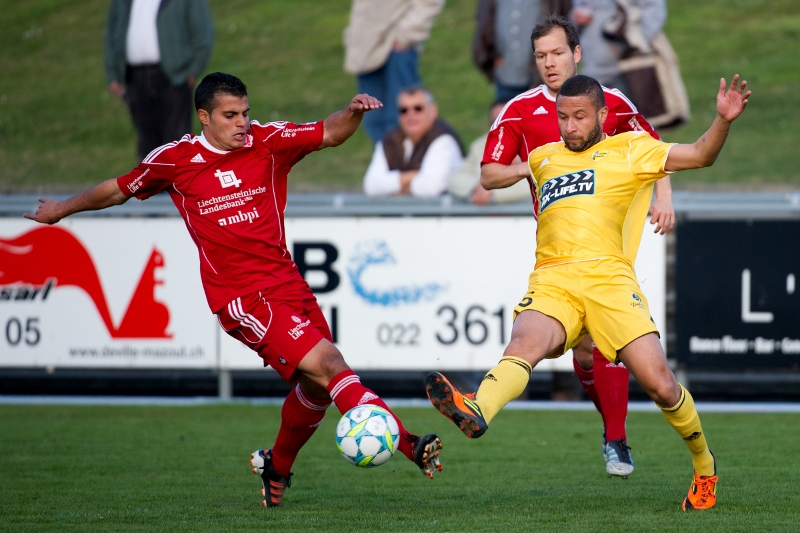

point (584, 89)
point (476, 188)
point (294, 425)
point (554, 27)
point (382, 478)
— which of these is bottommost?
point (382, 478)

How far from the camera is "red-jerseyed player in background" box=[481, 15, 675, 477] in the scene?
6.44 metres

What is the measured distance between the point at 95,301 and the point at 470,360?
332 cm

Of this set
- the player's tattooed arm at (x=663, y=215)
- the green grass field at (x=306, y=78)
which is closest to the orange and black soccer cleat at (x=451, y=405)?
the player's tattooed arm at (x=663, y=215)

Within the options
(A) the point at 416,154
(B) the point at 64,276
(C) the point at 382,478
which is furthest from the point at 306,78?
(C) the point at 382,478

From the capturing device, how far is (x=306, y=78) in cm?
2620

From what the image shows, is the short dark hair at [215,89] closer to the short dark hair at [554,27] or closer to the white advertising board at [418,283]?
the short dark hair at [554,27]

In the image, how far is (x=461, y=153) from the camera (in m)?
11.2

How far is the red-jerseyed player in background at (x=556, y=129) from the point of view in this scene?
644cm

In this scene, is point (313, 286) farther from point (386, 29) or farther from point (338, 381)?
point (338, 381)

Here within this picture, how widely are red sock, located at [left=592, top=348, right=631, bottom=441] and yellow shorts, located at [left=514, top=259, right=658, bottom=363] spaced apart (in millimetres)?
979

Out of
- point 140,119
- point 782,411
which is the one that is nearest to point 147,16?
point 140,119

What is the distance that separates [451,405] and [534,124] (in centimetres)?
220

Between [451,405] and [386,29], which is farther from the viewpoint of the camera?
[386,29]

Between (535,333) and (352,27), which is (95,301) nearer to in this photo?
(352,27)
